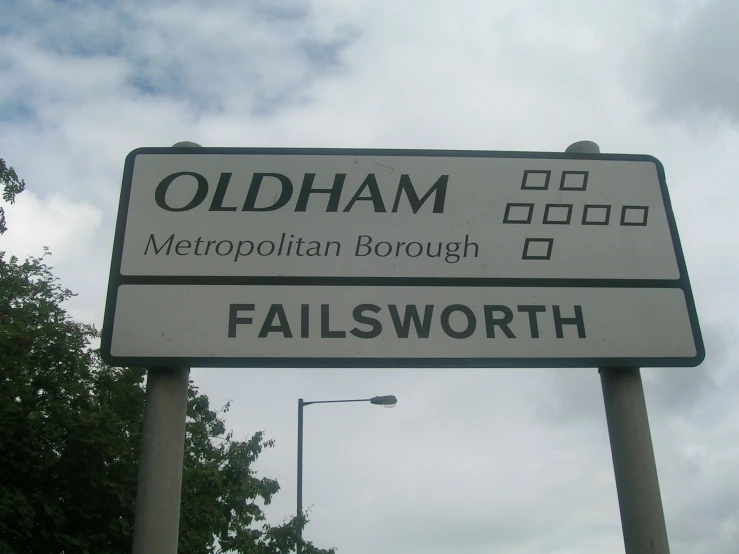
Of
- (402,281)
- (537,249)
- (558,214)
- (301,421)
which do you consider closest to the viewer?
(402,281)

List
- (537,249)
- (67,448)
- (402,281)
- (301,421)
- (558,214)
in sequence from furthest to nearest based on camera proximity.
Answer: (301,421) → (67,448) → (558,214) → (537,249) → (402,281)

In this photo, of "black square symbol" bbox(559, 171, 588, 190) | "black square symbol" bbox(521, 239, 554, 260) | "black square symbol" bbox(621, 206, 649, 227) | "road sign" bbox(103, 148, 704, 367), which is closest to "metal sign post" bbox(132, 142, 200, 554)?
"road sign" bbox(103, 148, 704, 367)

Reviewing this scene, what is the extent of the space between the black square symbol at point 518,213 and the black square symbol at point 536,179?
0.40 feet

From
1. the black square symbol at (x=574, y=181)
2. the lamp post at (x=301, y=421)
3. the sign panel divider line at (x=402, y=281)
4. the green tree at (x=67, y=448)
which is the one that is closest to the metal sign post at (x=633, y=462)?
the sign panel divider line at (x=402, y=281)

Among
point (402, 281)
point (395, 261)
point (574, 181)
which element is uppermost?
point (574, 181)

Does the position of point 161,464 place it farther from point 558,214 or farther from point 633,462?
point 558,214

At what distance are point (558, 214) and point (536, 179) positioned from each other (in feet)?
0.82

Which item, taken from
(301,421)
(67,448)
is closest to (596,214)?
(67,448)

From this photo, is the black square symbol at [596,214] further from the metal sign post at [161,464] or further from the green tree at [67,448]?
the green tree at [67,448]

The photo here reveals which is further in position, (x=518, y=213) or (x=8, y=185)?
(x=8, y=185)

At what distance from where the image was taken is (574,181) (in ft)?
13.3

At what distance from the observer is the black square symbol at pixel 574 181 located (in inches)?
159

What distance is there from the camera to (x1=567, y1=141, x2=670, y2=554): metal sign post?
10.7ft

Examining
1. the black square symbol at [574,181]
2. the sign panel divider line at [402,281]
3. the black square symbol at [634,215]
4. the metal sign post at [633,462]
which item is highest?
the black square symbol at [574,181]
